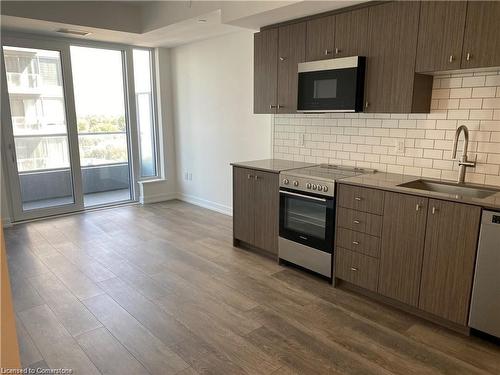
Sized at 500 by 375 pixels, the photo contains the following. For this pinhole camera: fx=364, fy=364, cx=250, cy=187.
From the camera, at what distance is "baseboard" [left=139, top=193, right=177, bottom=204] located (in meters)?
6.11

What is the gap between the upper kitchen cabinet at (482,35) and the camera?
2.32m

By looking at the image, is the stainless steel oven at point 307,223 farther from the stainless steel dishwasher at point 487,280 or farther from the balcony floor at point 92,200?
→ the balcony floor at point 92,200

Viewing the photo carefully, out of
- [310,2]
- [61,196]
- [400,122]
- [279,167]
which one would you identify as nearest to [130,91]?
[61,196]

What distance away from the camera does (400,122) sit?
322cm

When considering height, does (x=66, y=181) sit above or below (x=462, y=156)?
below

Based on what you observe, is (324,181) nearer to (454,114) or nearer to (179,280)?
(454,114)

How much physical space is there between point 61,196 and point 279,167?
3.59 metres

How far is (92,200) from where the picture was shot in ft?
19.2

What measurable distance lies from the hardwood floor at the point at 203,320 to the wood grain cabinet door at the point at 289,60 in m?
1.66

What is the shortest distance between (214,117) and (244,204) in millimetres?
1965

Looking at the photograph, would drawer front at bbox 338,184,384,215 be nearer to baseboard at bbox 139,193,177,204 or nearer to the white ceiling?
the white ceiling

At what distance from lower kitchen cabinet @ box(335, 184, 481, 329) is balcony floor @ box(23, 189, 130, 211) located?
165 inches

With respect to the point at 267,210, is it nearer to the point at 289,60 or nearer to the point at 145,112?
the point at 289,60

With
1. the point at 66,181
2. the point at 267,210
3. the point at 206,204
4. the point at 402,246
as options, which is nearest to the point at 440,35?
the point at 402,246
